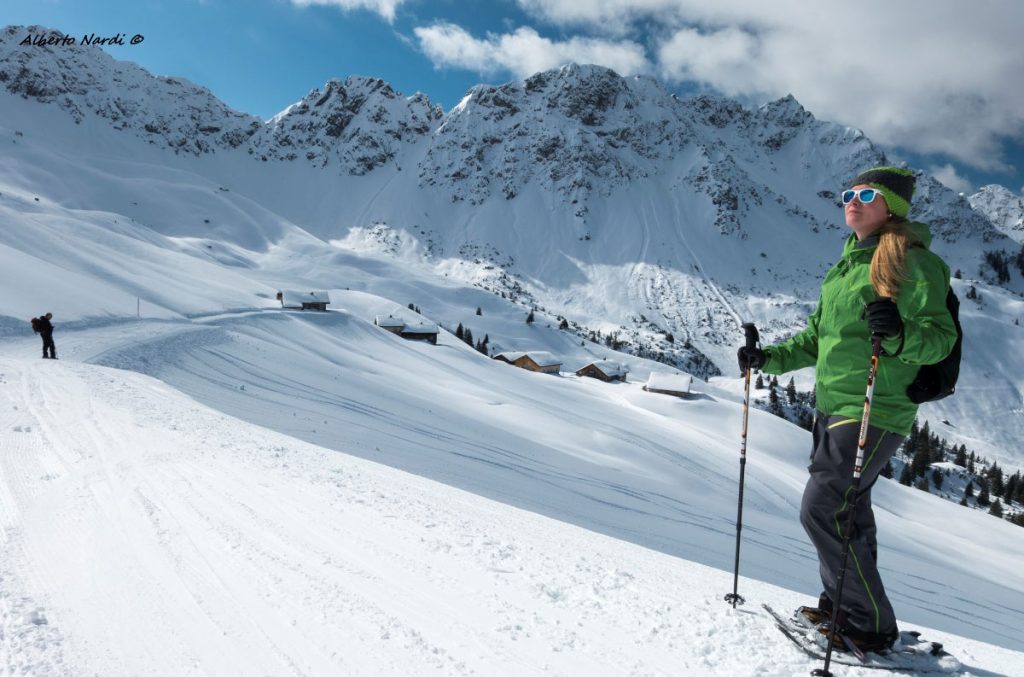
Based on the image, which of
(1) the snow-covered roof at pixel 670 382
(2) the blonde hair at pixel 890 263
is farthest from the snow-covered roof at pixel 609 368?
(2) the blonde hair at pixel 890 263

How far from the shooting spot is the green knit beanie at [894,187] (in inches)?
140

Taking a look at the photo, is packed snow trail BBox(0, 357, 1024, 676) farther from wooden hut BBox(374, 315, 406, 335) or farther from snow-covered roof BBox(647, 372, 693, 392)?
wooden hut BBox(374, 315, 406, 335)

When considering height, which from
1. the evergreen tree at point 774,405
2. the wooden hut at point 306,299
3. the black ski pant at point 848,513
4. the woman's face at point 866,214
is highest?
the evergreen tree at point 774,405

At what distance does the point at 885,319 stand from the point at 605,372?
65.5m

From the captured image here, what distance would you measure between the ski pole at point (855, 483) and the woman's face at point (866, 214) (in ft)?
2.71

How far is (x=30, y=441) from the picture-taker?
6867 millimetres

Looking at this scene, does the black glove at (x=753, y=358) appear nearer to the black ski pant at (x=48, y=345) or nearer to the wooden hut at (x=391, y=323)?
the black ski pant at (x=48, y=345)

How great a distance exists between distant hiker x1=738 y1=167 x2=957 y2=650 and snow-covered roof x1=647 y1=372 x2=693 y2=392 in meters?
49.5

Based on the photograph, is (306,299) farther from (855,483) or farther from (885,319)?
(885,319)

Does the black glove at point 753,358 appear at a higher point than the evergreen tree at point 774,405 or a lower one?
lower

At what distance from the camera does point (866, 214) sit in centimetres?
361

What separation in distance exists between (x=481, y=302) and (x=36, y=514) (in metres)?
127

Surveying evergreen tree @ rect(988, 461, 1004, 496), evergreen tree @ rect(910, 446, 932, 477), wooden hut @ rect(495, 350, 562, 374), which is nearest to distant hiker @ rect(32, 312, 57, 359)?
wooden hut @ rect(495, 350, 562, 374)

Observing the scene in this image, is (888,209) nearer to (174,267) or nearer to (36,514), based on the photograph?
(36,514)
